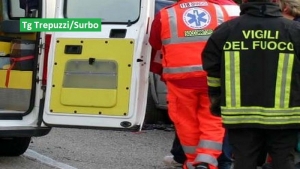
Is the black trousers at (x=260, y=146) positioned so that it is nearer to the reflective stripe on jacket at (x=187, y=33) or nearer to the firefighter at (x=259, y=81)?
the firefighter at (x=259, y=81)

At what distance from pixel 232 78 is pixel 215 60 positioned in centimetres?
15

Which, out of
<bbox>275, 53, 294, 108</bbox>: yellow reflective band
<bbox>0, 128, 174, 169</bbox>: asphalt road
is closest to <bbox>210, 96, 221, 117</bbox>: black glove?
<bbox>275, 53, 294, 108</bbox>: yellow reflective band

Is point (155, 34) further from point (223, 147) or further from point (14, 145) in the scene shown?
point (14, 145)

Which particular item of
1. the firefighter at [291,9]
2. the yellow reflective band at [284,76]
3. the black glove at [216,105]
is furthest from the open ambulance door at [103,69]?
the yellow reflective band at [284,76]

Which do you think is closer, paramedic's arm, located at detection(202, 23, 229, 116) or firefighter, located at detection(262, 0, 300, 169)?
paramedic's arm, located at detection(202, 23, 229, 116)

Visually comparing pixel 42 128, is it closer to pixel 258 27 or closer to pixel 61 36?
pixel 61 36

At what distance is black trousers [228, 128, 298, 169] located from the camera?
13.6ft

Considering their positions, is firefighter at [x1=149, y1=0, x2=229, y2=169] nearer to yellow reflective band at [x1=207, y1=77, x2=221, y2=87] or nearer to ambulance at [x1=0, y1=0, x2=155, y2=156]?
ambulance at [x1=0, y1=0, x2=155, y2=156]

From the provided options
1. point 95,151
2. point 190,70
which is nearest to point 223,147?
point 190,70

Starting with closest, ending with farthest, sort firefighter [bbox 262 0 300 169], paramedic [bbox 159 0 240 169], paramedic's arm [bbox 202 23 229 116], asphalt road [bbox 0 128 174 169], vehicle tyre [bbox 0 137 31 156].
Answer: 1. paramedic's arm [bbox 202 23 229 116]
2. firefighter [bbox 262 0 300 169]
3. paramedic [bbox 159 0 240 169]
4. asphalt road [bbox 0 128 174 169]
5. vehicle tyre [bbox 0 137 31 156]

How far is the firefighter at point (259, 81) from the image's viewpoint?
409 cm

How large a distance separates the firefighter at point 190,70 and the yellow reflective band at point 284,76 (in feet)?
4.62

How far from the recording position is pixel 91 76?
221 inches

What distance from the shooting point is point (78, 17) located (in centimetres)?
573
